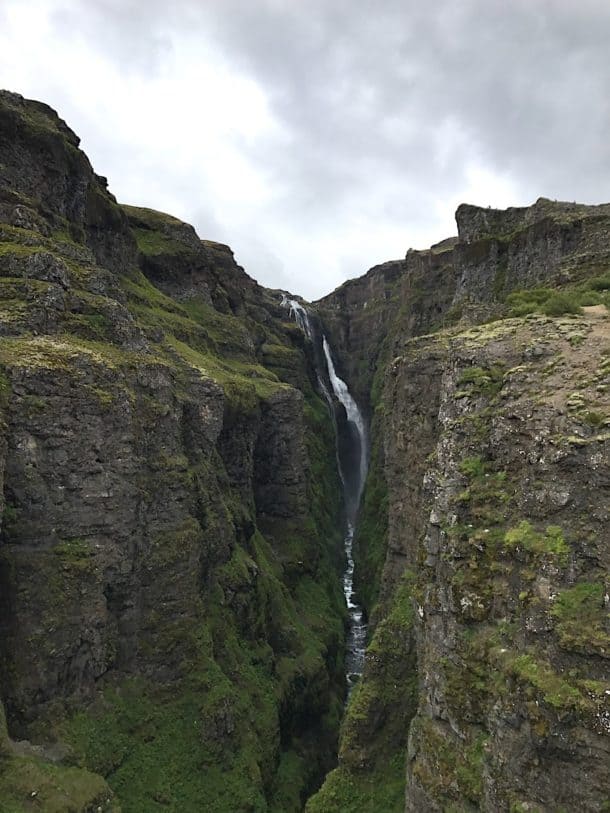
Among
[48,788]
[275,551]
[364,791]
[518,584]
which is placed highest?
[518,584]

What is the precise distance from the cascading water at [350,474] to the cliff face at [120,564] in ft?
19.1

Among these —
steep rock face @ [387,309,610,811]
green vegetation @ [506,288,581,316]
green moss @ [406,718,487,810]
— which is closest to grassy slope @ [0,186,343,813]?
green moss @ [406,718,487,810]

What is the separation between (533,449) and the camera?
14398 mm

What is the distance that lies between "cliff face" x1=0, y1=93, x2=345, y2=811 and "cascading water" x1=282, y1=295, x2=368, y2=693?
5.82m

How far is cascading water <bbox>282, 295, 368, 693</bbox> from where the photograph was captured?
51.5 m

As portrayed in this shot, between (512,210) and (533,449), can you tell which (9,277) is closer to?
(533,449)

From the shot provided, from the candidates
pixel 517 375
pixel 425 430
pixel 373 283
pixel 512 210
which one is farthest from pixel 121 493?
pixel 373 283

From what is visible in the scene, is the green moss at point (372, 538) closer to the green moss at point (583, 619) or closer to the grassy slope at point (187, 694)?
the grassy slope at point (187, 694)

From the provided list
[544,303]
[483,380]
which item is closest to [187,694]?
[483,380]

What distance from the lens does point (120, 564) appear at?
27062 millimetres

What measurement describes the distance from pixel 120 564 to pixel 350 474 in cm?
6765

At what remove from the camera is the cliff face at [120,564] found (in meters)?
23.3

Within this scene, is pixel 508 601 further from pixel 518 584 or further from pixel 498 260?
pixel 498 260

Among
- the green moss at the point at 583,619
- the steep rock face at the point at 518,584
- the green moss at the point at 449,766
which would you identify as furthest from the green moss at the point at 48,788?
the green moss at the point at 583,619
